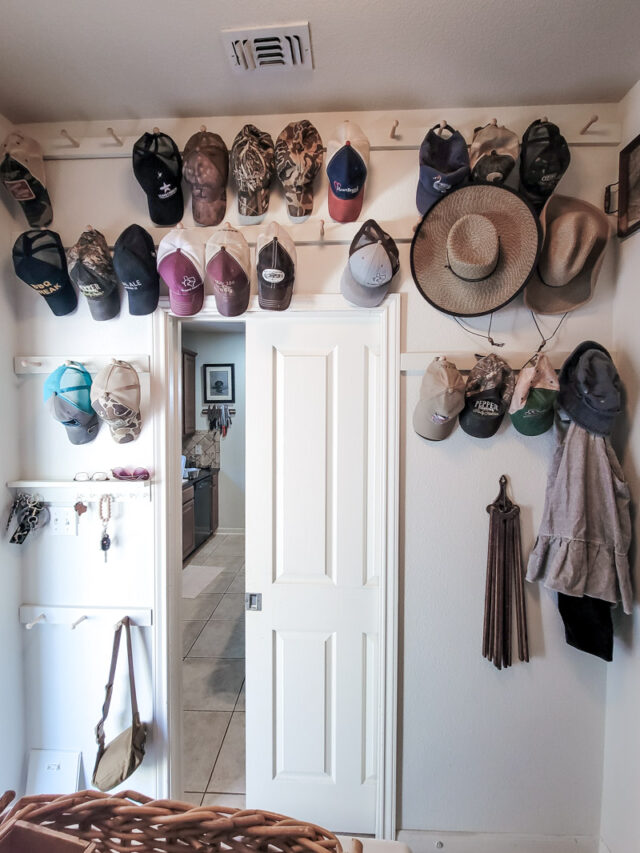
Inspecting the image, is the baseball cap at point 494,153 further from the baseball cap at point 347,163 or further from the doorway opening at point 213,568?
the doorway opening at point 213,568

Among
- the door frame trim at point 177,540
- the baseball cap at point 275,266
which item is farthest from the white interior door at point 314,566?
the baseball cap at point 275,266

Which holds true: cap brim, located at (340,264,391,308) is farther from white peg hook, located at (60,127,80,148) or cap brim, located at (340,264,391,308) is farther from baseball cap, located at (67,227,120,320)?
white peg hook, located at (60,127,80,148)

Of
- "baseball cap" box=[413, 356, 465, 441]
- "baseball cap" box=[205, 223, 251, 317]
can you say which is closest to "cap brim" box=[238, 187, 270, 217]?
"baseball cap" box=[205, 223, 251, 317]

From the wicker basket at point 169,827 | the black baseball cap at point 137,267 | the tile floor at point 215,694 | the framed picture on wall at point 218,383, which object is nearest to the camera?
the wicker basket at point 169,827

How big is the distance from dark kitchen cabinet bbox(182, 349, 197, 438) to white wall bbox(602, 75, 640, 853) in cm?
379

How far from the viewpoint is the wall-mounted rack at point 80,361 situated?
57.3 inches

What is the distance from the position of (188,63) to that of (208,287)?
672mm

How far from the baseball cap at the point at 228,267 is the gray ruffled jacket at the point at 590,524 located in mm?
1228

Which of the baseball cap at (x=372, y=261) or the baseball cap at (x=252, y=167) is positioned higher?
the baseball cap at (x=252, y=167)

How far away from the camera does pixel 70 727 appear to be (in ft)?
4.96

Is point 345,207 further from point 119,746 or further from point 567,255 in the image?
point 119,746

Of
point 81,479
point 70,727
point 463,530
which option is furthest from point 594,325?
point 70,727

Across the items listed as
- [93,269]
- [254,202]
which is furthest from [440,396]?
[93,269]

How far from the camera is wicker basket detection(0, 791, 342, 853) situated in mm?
582
